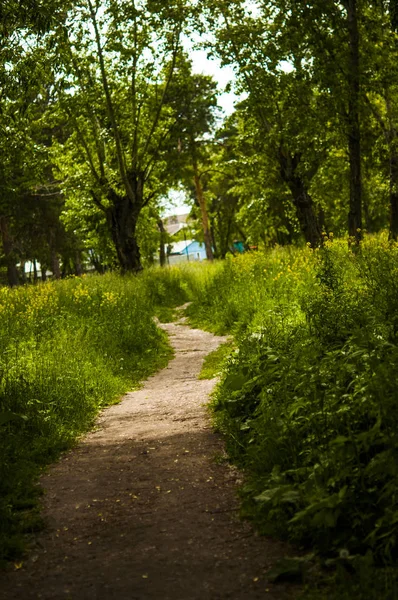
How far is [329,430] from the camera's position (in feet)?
17.2

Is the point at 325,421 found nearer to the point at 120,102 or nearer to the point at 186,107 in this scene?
the point at 120,102

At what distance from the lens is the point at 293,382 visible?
255 inches

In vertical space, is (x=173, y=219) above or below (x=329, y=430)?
above

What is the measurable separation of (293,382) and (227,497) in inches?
51.3

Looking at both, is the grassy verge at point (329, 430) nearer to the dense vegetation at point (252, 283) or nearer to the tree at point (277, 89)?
the dense vegetation at point (252, 283)

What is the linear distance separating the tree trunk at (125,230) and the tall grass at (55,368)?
763cm

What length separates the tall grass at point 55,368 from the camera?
6438mm

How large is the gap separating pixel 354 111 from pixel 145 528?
14.3 metres

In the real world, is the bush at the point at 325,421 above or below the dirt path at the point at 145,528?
above

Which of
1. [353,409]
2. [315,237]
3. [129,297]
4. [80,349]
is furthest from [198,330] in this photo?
[353,409]

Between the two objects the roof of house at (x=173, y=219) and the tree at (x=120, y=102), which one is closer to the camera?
the tree at (x=120, y=102)

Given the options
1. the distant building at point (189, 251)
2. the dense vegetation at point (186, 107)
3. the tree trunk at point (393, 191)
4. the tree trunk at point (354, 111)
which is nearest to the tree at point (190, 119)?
the dense vegetation at point (186, 107)

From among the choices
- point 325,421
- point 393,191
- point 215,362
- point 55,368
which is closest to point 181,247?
point 393,191

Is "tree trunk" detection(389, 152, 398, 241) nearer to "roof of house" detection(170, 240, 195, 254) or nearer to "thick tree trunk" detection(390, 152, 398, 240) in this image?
"thick tree trunk" detection(390, 152, 398, 240)
